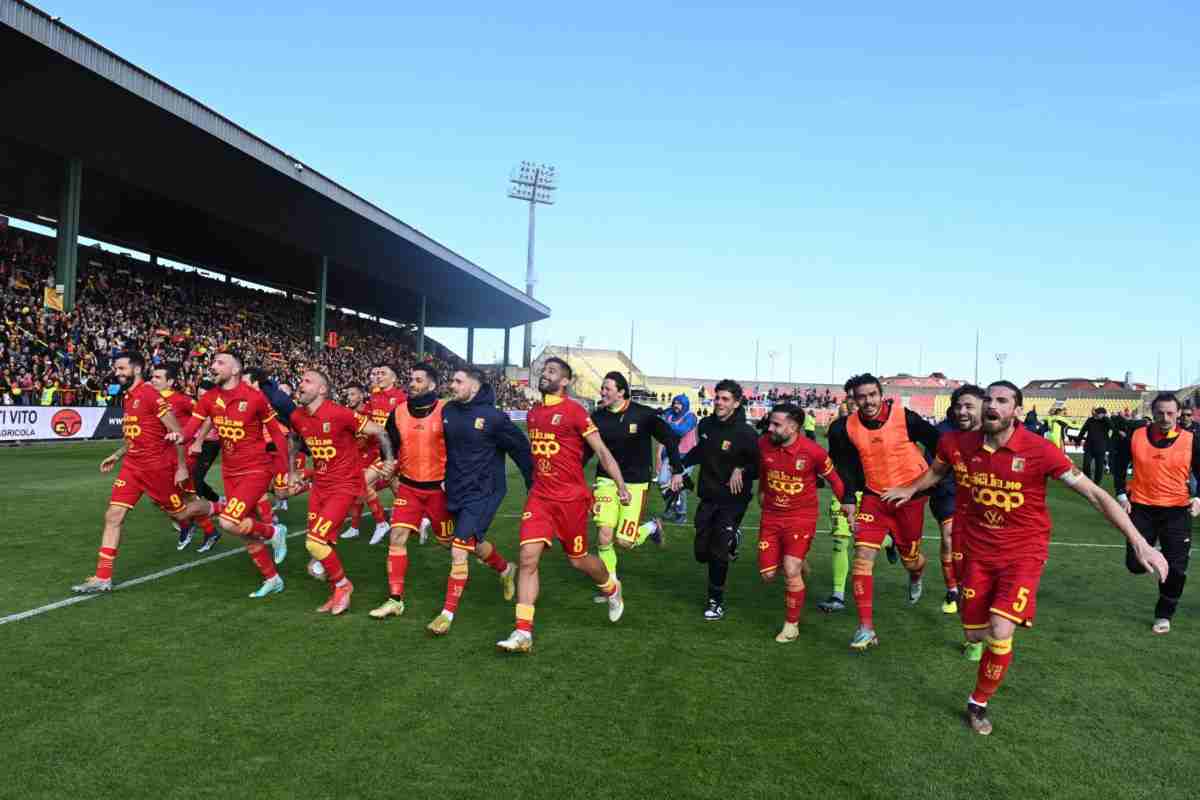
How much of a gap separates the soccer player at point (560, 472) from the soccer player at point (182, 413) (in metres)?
4.16

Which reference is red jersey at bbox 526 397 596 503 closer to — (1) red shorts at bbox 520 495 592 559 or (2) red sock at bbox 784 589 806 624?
(1) red shorts at bbox 520 495 592 559

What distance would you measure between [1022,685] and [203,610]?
21.2 ft

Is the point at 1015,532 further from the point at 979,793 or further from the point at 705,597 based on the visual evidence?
the point at 705,597

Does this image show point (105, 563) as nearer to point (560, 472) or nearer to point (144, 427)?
point (144, 427)

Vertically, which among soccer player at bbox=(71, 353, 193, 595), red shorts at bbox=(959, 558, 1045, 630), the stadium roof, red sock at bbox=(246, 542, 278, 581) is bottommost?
red sock at bbox=(246, 542, 278, 581)

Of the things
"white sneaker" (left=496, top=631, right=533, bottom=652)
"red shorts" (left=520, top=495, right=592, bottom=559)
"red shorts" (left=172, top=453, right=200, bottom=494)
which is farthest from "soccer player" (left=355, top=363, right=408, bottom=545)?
"white sneaker" (left=496, top=631, right=533, bottom=652)

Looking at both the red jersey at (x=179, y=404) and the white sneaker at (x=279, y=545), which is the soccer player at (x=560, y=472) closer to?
the white sneaker at (x=279, y=545)

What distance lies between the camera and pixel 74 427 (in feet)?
77.9

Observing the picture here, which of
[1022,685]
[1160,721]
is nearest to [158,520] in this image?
[1022,685]

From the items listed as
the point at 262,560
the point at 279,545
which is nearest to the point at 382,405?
the point at 279,545

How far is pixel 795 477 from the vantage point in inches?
280

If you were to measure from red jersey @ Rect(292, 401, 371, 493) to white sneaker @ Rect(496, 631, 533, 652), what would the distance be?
2.35 metres

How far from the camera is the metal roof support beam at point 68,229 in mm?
26766

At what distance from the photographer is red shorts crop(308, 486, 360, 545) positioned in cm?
728
